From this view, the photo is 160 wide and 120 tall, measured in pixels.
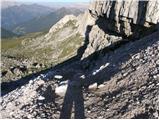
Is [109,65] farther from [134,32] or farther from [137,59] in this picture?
[134,32]

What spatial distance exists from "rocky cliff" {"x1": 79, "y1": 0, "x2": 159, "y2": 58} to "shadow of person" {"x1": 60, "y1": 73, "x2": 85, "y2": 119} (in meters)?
30.3

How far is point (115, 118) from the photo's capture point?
23562 mm

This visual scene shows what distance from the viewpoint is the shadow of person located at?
25.4m

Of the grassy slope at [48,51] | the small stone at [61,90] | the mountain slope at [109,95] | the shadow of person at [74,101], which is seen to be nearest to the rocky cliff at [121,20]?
the grassy slope at [48,51]

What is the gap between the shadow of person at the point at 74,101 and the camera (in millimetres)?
25403

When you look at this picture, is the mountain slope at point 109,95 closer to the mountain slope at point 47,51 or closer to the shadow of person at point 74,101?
the shadow of person at point 74,101

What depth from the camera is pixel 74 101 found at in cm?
2869

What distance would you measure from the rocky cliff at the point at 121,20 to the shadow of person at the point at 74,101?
3030 cm

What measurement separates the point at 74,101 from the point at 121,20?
4886 centimetres

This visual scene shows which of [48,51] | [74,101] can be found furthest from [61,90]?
[48,51]

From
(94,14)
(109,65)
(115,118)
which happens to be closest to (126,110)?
(115,118)

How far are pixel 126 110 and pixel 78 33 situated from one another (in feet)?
353

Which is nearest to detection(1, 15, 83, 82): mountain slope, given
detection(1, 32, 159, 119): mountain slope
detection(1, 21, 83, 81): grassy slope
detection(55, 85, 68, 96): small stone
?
detection(1, 21, 83, 81): grassy slope

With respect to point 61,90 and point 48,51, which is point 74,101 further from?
point 48,51
